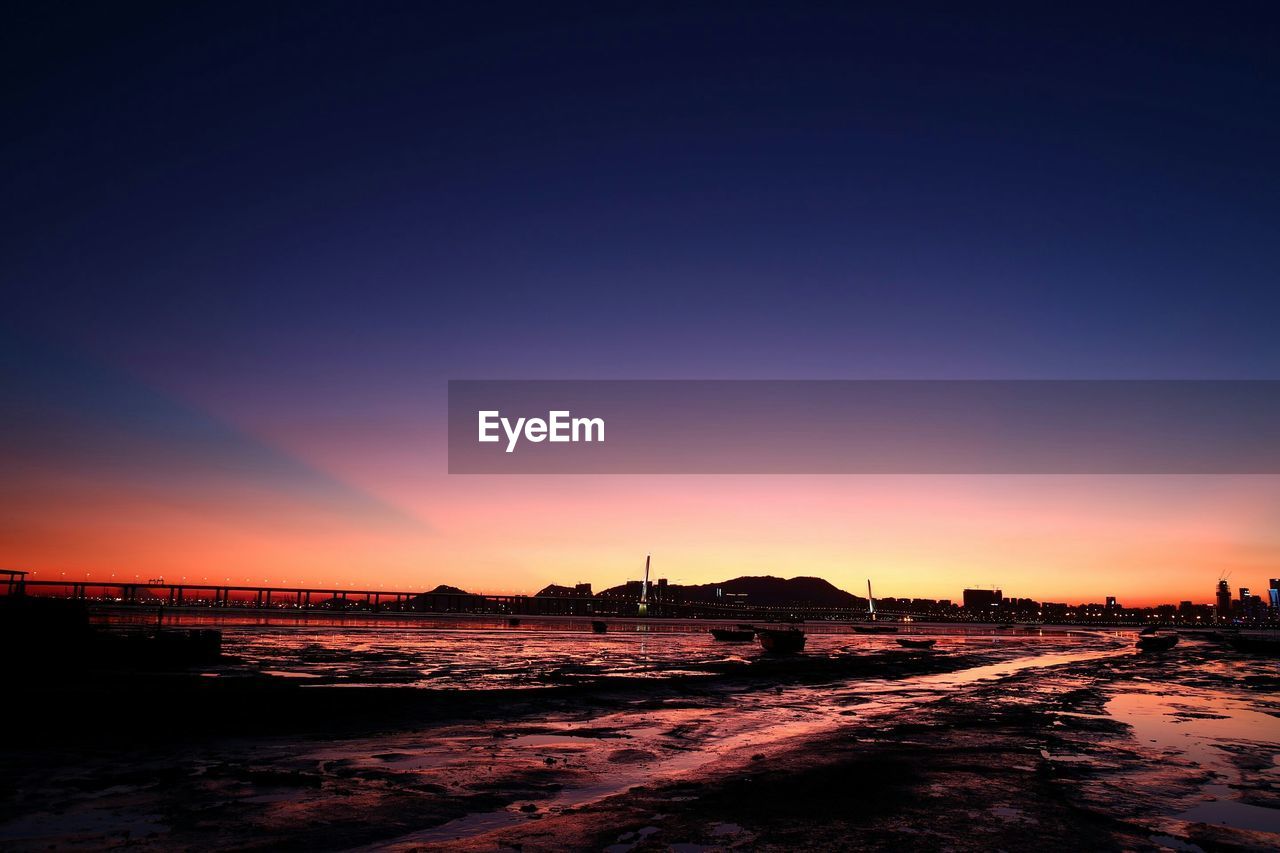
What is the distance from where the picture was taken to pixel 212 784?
12.9 meters

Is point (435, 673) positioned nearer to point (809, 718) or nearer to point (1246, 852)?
point (809, 718)

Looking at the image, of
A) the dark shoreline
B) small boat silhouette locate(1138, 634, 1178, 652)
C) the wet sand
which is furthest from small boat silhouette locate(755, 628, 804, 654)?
small boat silhouette locate(1138, 634, 1178, 652)

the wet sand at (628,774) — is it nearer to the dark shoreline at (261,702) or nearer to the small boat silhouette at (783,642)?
the dark shoreline at (261,702)

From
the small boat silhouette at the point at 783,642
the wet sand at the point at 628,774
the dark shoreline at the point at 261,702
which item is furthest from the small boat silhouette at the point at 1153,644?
the dark shoreline at the point at 261,702

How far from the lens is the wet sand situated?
1039 cm

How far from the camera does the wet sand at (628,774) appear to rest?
10.4 m

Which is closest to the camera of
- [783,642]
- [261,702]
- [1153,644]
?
[261,702]

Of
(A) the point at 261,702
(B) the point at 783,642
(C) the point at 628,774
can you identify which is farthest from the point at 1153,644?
(A) the point at 261,702

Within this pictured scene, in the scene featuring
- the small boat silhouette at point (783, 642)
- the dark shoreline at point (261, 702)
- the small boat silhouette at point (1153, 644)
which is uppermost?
the dark shoreline at point (261, 702)

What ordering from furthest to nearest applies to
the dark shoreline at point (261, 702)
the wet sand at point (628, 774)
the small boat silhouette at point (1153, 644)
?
1. the small boat silhouette at point (1153, 644)
2. the dark shoreline at point (261, 702)
3. the wet sand at point (628, 774)

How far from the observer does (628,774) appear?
47.3ft

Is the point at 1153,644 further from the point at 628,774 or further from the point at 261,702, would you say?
the point at 261,702

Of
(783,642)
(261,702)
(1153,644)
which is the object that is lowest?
(1153,644)

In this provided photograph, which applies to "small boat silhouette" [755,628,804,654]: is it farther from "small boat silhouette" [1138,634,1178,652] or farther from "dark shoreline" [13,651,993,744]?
"small boat silhouette" [1138,634,1178,652]
